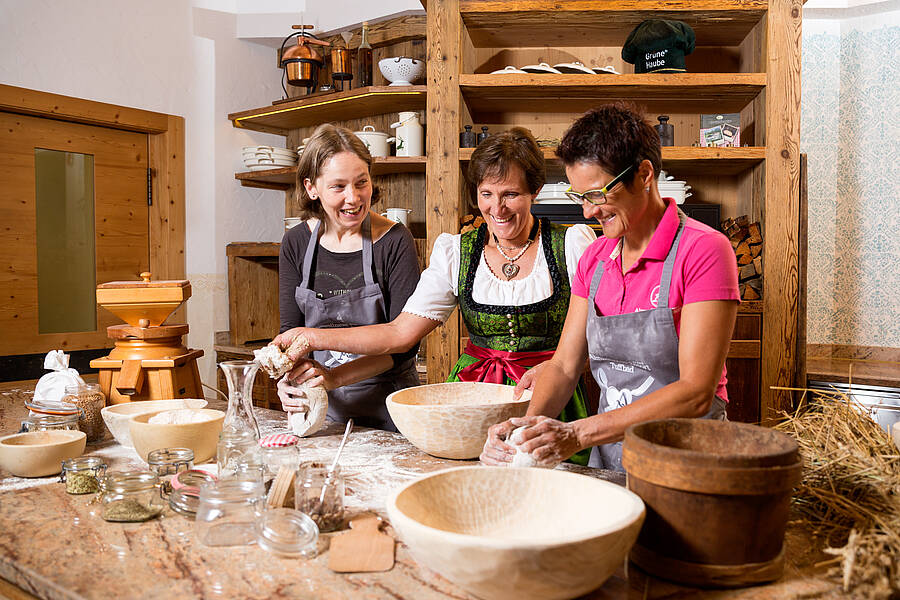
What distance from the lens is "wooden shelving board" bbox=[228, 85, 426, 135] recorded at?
12.4 ft

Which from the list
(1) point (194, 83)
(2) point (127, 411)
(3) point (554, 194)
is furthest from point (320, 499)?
(1) point (194, 83)

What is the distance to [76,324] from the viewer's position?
4047 millimetres

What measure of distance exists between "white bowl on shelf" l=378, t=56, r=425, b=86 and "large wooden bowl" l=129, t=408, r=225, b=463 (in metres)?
2.65

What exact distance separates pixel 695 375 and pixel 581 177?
48 cm

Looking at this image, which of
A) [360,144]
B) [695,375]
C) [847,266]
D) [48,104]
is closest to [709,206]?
[847,266]

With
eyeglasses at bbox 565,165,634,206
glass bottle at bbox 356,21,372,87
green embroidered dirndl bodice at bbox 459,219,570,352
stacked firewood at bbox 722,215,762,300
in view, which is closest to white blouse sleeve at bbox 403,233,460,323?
green embroidered dirndl bodice at bbox 459,219,570,352

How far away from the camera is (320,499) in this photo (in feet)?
3.59

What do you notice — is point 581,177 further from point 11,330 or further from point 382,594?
point 11,330

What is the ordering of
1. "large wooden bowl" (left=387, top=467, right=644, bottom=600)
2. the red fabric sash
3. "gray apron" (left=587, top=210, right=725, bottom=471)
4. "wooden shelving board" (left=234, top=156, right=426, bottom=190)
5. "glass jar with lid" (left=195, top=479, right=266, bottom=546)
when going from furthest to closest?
"wooden shelving board" (left=234, top=156, right=426, bottom=190), the red fabric sash, "gray apron" (left=587, top=210, right=725, bottom=471), "glass jar with lid" (left=195, top=479, right=266, bottom=546), "large wooden bowl" (left=387, top=467, right=644, bottom=600)

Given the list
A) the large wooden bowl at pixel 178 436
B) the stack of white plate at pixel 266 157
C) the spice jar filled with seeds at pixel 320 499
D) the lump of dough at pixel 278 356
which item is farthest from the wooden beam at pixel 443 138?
the spice jar filled with seeds at pixel 320 499

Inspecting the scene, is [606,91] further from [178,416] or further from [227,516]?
[227,516]

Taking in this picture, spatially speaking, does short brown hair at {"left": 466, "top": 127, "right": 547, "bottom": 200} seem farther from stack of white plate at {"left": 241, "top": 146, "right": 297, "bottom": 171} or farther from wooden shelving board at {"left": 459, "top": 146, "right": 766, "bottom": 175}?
stack of white plate at {"left": 241, "top": 146, "right": 297, "bottom": 171}

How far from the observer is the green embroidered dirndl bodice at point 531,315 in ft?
6.57

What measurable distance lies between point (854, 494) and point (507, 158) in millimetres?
1169
